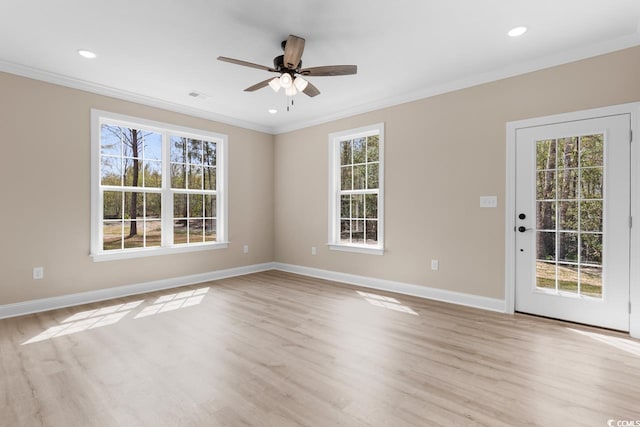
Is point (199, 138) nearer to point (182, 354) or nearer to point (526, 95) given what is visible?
point (182, 354)

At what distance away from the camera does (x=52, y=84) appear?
3736mm

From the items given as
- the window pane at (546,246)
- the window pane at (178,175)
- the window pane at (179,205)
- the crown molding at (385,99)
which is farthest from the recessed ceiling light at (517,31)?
the window pane at (179,205)

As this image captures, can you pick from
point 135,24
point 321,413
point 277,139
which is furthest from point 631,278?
point 277,139

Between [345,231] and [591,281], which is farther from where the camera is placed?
[345,231]

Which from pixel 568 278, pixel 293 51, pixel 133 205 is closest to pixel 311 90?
pixel 293 51

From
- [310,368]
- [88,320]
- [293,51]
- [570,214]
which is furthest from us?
[88,320]

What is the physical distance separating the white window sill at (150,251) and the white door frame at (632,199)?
4178 mm

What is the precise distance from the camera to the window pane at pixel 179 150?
193 inches

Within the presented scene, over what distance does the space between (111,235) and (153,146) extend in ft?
4.56

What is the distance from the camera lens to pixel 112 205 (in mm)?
4297

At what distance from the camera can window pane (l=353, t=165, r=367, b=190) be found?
501 cm

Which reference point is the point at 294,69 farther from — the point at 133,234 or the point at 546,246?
the point at 133,234

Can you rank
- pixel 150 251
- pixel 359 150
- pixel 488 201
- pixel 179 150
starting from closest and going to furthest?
pixel 488 201
pixel 150 251
pixel 179 150
pixel 359 150

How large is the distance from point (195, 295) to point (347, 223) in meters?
2.52
